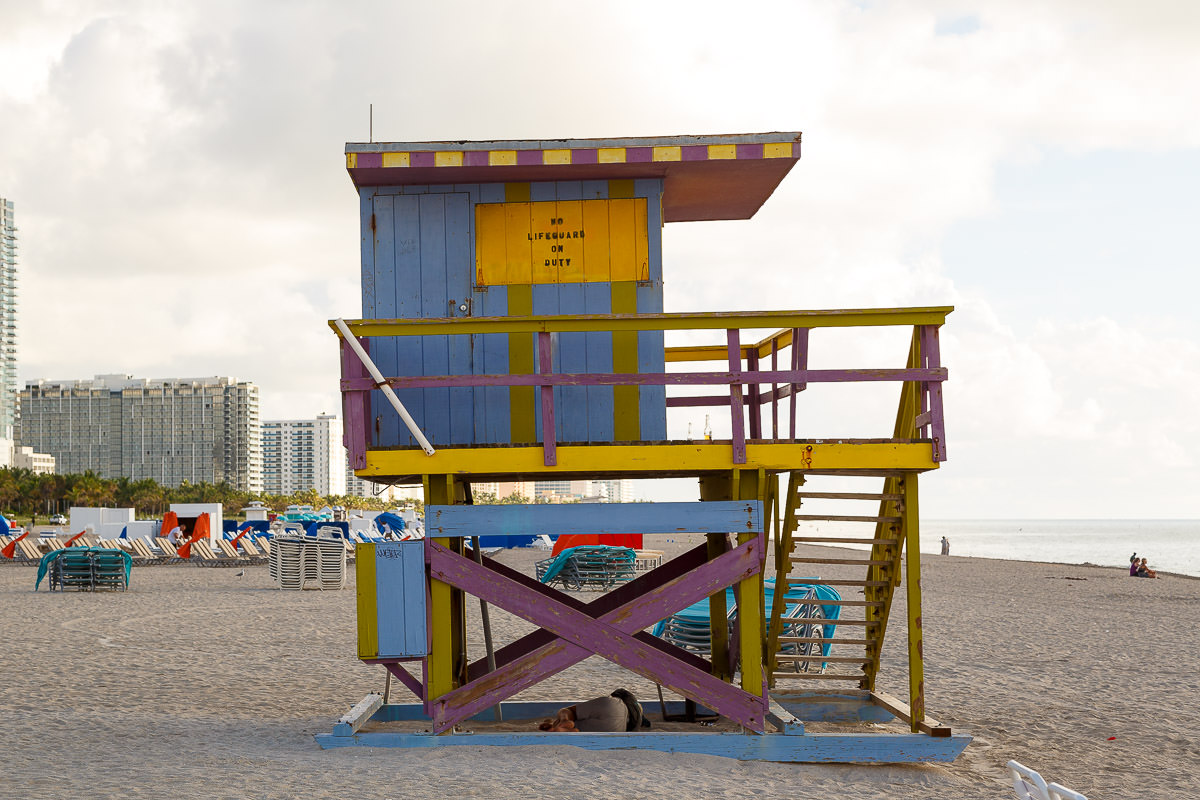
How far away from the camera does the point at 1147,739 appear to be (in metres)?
8.87

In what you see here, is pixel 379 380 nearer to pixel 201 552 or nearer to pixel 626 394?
pixel 626 394

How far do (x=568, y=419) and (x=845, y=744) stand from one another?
307cm

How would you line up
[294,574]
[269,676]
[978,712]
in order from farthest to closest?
[294,574], [269,676], [978,712]

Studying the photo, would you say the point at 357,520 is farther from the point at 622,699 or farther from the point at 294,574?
the point at 622,699

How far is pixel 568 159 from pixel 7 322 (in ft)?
703

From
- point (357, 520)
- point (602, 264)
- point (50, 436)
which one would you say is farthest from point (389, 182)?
point (50, 436)

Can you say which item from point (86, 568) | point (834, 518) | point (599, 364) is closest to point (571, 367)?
point (599, 364)

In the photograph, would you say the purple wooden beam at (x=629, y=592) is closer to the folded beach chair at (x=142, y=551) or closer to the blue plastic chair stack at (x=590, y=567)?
the blue plastic chair stack at (x=590, y=567)

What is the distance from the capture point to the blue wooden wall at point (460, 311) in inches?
332

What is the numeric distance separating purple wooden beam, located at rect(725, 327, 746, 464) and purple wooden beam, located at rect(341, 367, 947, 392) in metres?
0.09

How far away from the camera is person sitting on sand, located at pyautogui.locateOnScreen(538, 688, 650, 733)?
8.36 meters

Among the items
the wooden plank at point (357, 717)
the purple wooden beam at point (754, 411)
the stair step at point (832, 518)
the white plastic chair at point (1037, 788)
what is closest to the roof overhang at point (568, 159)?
the purple wooden beam at point (754, 411)

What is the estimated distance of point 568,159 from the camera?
8258 millimetres

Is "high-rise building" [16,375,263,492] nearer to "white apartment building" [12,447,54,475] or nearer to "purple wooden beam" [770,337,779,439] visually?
"white apartment building" [12,447,54,475]
